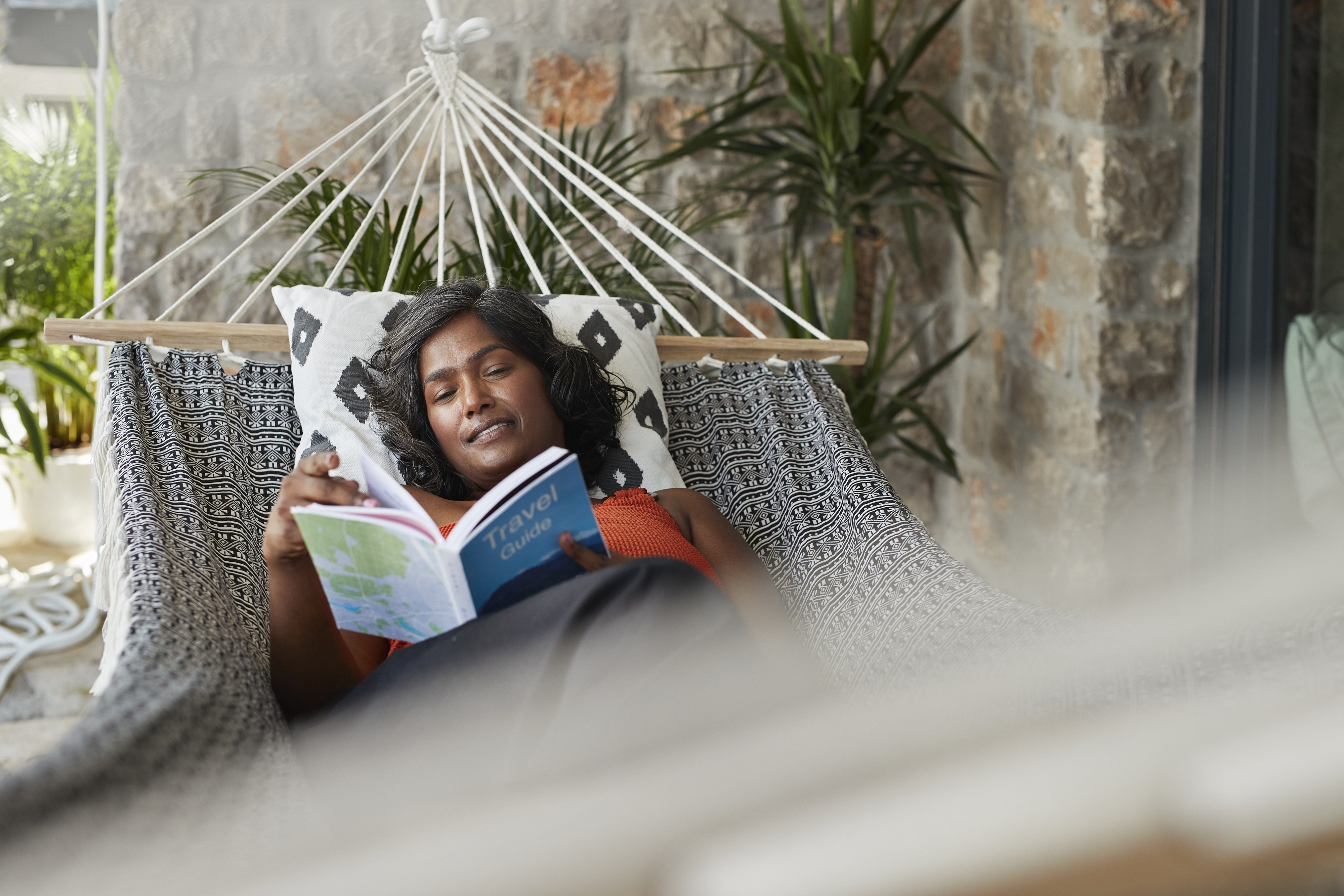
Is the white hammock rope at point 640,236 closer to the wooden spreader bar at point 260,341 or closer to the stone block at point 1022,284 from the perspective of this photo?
the wooden spreader bar at point 260,341

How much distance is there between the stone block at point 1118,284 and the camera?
2.14 metres

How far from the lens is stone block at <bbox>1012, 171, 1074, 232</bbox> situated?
2297mm

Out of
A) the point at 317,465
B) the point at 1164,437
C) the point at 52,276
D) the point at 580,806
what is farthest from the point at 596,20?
the point at 580,806

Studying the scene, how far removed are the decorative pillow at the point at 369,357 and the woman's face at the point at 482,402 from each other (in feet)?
0.45

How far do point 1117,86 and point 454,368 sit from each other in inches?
55.0

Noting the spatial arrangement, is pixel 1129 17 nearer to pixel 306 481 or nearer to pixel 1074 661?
pixel 306 481

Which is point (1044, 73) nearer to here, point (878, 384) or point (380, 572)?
point (878, 384)

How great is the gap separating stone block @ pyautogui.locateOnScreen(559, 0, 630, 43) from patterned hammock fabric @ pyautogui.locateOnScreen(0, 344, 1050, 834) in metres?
1.13

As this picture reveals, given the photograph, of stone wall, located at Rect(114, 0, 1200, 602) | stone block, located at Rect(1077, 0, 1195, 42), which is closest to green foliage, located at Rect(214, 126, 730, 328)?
stone wall, located at Rect(114, 0, 1200, 602)

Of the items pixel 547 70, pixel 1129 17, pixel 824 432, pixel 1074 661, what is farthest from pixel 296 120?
pixel 1074 661

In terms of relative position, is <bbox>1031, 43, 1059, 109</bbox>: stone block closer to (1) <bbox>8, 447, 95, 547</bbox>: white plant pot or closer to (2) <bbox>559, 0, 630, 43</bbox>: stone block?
(2) <bbox>559, 0, 630, 43</bbox>: stone block

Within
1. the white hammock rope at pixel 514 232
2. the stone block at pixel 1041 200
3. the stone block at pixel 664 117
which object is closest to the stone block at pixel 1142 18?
A: the stone block at pixel 1041 200

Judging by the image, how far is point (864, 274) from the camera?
8.07 feet

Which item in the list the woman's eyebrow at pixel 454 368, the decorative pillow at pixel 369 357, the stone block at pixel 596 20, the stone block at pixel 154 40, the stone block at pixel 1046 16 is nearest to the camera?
the woman's eyebrow at pixel 454 368
